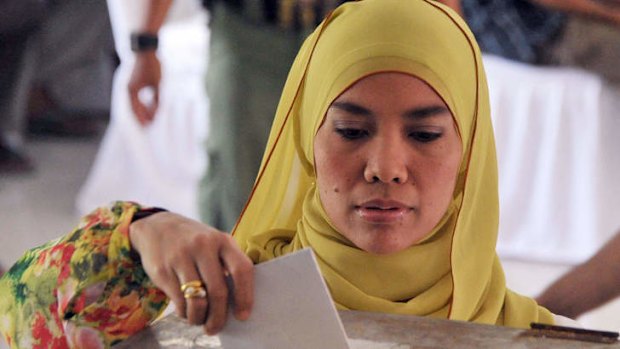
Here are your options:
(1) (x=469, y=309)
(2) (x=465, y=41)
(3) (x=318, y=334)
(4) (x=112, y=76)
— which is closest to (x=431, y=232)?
(1) (x=469, y=309)

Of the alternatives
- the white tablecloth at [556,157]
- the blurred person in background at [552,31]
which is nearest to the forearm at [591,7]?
the blurred person in background at [552,31]

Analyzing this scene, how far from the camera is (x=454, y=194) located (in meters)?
1.14

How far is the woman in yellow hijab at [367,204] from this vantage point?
2.96ft

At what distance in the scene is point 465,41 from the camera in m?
1.14

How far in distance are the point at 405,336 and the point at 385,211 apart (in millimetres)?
195

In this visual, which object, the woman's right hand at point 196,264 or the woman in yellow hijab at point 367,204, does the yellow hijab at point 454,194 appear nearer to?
the woman in yellow hijab at point 367,204

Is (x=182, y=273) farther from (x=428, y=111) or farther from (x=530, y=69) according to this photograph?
(x=530, y=69)

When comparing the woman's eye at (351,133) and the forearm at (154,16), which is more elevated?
the forearm at (154,16)

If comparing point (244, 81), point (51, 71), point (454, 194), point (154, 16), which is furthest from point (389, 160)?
point (51, 71)

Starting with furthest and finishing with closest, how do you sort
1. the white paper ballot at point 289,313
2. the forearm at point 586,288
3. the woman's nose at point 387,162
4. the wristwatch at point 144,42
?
the wristwatch at point 144,42
the forearm at point 586,288
the woman's nose at point 387,162
the white paper ballot at point 289,313

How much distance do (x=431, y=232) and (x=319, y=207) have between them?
137 mm

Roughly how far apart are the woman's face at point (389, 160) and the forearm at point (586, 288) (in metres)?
0.30

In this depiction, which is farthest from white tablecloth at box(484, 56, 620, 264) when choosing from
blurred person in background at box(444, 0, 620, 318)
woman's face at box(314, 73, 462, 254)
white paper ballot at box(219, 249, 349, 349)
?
white paper ballot at box(219, 249, 349, 349)

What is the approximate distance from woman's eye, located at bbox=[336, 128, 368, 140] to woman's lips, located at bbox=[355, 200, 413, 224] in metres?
0.07
